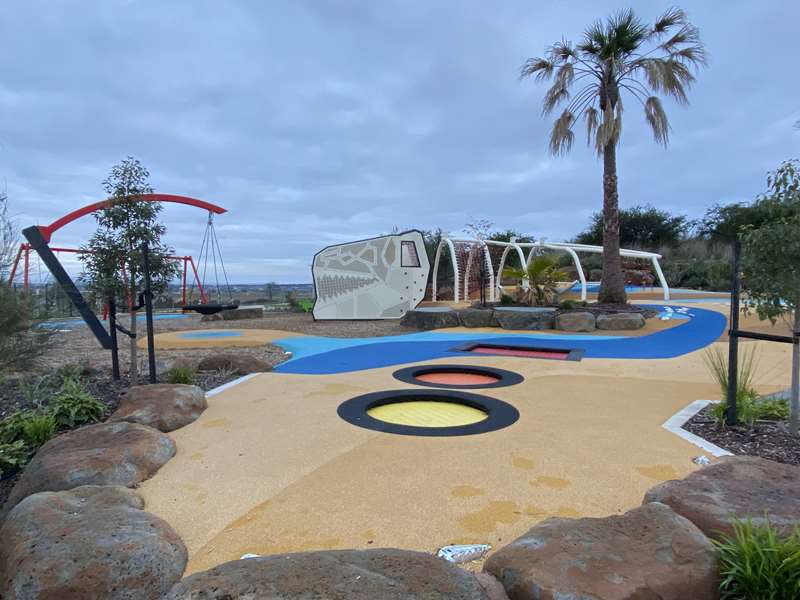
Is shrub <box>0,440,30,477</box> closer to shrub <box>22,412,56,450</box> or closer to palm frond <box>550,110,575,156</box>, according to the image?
shrub <box>22,412,56,450</box>

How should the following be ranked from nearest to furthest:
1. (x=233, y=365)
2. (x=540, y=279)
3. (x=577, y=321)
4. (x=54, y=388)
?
(x=54, y=388), (x=233, y=365), (x=577, y=321), (x=540, y=279)

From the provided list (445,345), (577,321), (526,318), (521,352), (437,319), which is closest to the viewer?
(521,352)

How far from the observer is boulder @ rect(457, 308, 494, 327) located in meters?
13.2

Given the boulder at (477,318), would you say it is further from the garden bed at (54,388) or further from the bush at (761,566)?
the bush at (761,566)

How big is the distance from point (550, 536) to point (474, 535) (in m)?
0.48

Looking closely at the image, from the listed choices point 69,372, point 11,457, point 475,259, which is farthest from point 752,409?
point 475,259

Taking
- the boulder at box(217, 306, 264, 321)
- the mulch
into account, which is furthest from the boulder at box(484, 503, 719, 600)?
the boulder at box(217, 306, 264, 321)

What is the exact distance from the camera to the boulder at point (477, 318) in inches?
518

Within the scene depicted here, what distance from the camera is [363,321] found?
1614cm

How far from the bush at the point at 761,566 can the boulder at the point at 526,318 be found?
10.5 m

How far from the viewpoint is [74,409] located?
15.4 ft

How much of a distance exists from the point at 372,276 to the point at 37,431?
12352 mm

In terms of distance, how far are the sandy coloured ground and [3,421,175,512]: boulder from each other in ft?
0.44

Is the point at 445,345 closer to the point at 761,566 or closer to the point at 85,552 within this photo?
the point at 761,566
